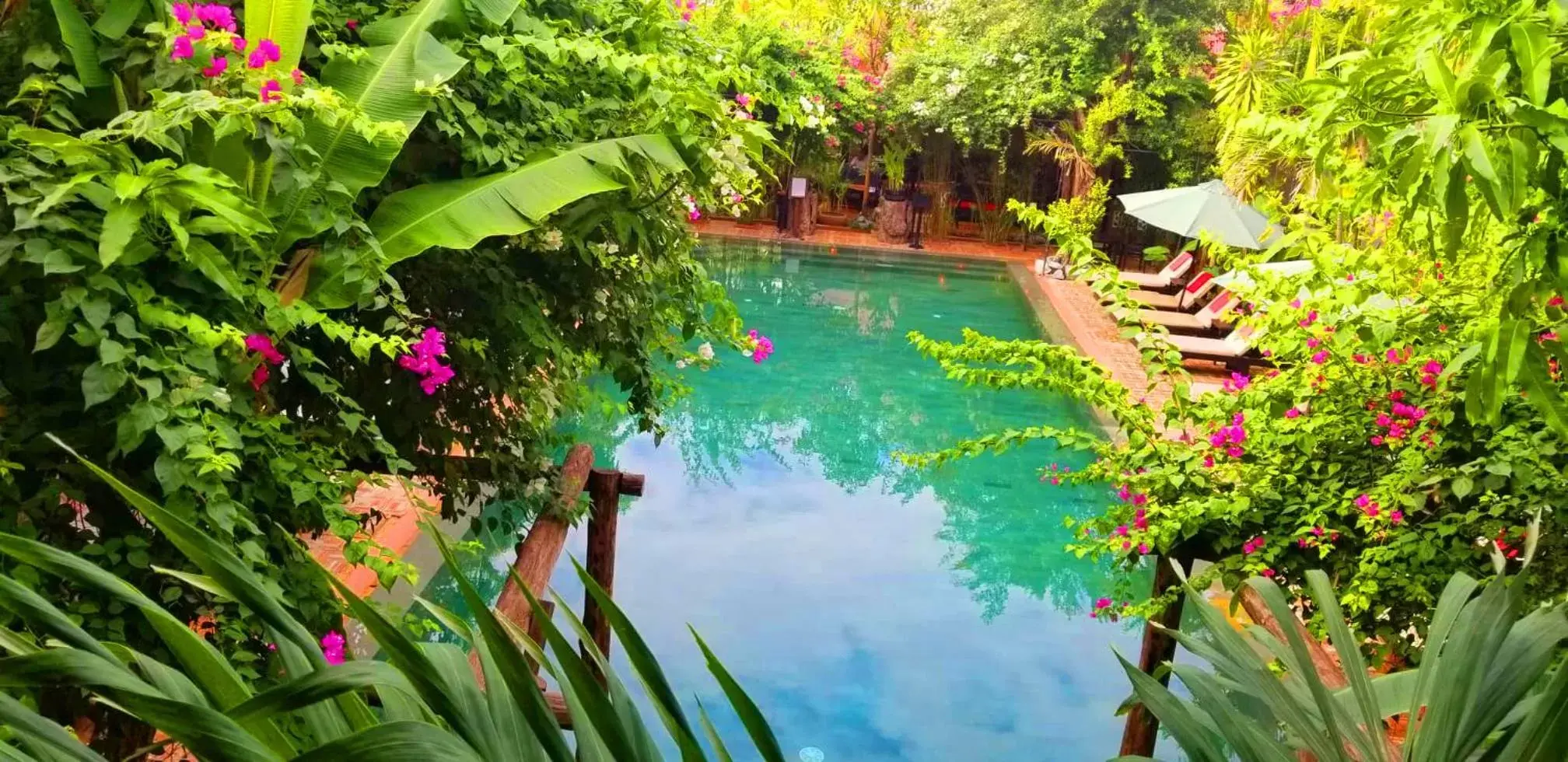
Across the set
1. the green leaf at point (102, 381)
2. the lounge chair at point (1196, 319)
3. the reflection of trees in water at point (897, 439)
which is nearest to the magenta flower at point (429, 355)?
the green leaf at point (102, 381)

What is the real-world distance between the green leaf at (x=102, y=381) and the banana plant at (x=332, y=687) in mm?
1322

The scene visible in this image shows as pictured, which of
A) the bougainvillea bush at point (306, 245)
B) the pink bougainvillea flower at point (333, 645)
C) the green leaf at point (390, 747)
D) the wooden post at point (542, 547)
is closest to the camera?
the green leaf at point (390, 747)

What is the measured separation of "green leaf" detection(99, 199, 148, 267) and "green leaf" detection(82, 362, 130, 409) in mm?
207

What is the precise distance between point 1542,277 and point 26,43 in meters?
3.21

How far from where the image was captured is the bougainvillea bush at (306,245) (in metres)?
2.12

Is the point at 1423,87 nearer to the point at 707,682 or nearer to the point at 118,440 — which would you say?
the point at 118,440

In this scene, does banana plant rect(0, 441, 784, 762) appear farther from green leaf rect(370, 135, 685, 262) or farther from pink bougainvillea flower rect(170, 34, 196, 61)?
green leaf rect(370, 135, 685, 262)

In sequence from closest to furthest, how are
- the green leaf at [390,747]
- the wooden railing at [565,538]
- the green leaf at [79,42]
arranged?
the green leaf at [390,747], the green leaf at [79,42], the wooden railing at [565,538]

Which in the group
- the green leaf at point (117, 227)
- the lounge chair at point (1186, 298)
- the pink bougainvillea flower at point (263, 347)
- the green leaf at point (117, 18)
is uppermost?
the green leaf at point (117, 18)

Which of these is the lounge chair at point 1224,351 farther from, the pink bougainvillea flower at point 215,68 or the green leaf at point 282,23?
the pink bougainvillea flower at point 215,68

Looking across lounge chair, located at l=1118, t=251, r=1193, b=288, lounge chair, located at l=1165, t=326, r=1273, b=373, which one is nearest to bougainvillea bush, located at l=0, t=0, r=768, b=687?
lounge chair, located at l=1165, t=326, r=1273, b=373

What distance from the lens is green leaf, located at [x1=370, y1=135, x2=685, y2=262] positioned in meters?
2.86

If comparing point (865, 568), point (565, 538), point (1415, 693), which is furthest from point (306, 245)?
point (865, 568)

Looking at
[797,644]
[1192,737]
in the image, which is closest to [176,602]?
[1192,737]
